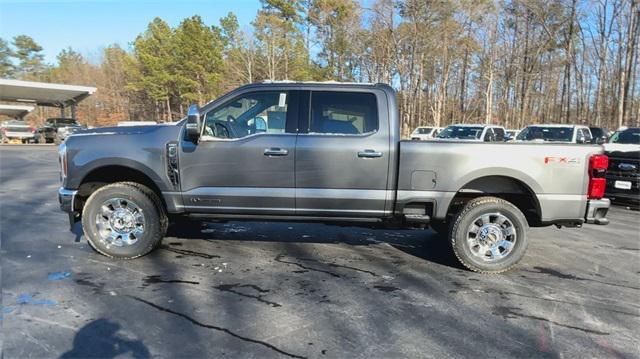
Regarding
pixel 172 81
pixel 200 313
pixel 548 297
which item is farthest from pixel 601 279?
pixel 172 81

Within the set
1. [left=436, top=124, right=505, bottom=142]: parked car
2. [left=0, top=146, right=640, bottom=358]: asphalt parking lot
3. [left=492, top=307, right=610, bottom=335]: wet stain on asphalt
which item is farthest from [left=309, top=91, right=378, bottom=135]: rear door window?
[left=436, top=124, right=505, bottom=142]: parked car

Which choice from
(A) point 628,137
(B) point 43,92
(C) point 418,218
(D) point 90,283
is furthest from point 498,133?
(B) point 43,92

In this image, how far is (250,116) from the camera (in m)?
5.02

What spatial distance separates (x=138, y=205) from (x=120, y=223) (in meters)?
0.34

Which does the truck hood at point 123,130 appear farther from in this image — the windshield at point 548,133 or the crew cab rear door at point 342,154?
the windshield at point 548,133

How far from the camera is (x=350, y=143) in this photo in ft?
15.9

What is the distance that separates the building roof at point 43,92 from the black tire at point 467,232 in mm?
33260

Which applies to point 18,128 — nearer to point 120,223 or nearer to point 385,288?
point 120,223

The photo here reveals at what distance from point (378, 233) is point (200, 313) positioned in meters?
3.53

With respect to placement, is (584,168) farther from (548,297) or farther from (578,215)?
(548,297)

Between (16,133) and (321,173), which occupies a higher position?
(16,133)

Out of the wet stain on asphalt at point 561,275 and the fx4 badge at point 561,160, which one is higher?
the fx4 badge at point 561,160

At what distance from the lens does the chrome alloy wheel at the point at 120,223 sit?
5.05 meters

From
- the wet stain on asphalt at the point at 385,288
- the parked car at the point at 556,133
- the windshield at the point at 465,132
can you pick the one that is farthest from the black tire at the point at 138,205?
the windshield at the point at 465,132
